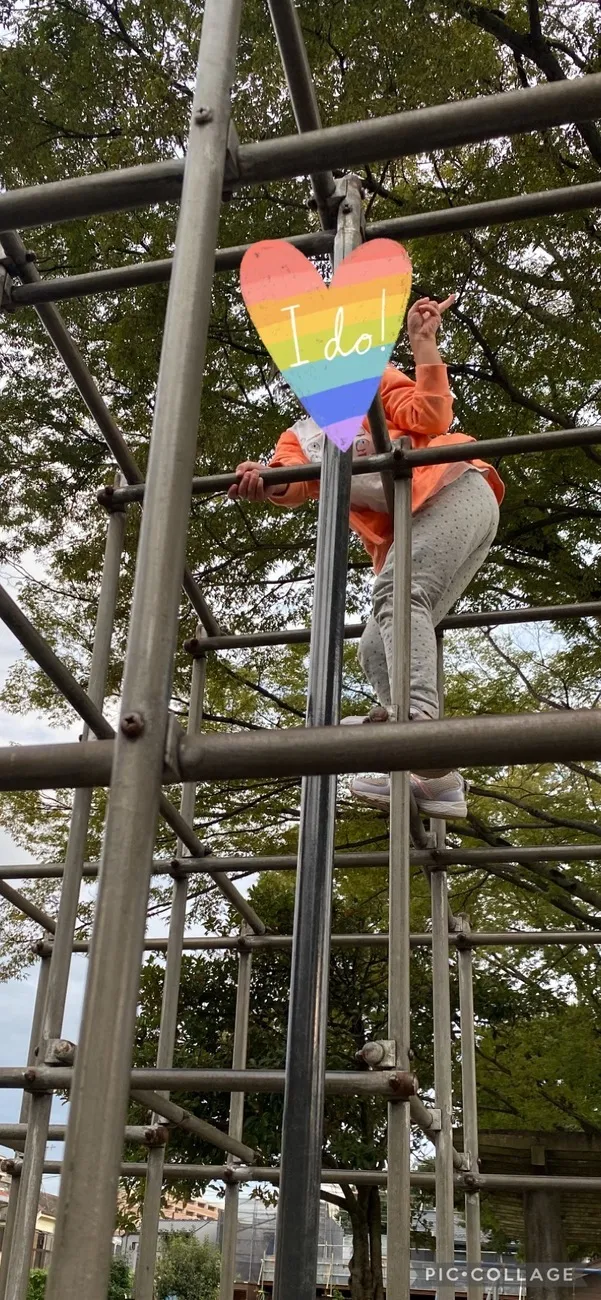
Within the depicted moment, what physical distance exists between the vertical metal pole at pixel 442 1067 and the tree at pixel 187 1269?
15.0 m

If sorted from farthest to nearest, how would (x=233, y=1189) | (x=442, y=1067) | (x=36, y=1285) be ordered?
(x=36, y=1285) < (x=233, y=1189) < (x=442, y=1067)

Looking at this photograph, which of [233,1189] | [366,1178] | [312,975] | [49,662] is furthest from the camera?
[366,1178]

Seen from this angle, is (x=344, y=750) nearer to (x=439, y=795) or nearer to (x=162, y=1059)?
(x=439, y=795)

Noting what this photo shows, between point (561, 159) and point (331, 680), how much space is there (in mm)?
4503

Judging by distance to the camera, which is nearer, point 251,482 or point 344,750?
point 344,750

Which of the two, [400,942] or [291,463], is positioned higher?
[291,463]

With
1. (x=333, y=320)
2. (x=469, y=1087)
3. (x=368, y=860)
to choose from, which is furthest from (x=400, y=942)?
(x=469, y=1087)

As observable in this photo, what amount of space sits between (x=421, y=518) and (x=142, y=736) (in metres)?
2.50

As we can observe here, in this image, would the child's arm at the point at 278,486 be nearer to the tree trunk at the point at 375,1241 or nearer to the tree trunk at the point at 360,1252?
the tree trunk at the point at 360,1252

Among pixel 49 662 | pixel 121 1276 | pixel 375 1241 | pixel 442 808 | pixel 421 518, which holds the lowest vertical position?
pixel 121 1276

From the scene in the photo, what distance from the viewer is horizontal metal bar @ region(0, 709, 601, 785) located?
42.8 inches

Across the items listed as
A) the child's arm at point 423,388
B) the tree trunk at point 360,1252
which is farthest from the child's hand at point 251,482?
the tree trunk at point 360,1252

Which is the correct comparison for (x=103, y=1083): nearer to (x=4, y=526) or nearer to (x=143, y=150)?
(x=143, y=150)

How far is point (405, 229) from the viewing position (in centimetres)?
224
